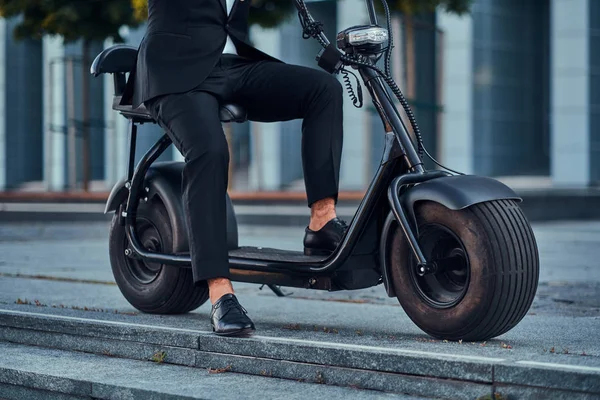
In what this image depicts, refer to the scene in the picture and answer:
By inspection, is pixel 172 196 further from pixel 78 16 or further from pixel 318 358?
pixel 78 16

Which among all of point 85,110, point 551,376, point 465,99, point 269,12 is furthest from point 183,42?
point 465,99

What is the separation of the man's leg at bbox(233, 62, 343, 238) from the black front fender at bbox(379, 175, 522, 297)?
0.44m

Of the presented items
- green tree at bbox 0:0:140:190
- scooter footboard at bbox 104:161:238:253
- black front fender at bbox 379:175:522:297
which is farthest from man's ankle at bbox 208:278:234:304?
green tree at bbox 0:0:140:190

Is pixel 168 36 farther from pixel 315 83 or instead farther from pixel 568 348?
pixel 568 348

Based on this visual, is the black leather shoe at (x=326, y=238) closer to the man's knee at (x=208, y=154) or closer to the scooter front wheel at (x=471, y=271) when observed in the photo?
the scooter front wheel at (x=471, y=271)

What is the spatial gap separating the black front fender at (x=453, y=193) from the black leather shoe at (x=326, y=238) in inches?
12.9

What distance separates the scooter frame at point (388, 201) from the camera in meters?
3.44

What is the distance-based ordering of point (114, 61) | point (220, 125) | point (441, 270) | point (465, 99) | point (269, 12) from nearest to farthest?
point (441, 270)
point (220, 125)
point (114, 61)
point (269, 12)
point (465, 99)

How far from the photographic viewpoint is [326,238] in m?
3.95

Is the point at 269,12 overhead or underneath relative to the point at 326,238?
overhead

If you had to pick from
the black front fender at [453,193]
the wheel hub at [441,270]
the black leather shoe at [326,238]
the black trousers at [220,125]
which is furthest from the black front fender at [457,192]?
the black trousers at [220,125]

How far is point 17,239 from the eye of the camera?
11.4 metres

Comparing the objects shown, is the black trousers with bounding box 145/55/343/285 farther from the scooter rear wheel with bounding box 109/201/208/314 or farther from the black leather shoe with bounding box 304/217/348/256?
the scooter rear wheel with bounding box 109/201/208/314

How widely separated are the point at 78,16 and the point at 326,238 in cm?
1476
